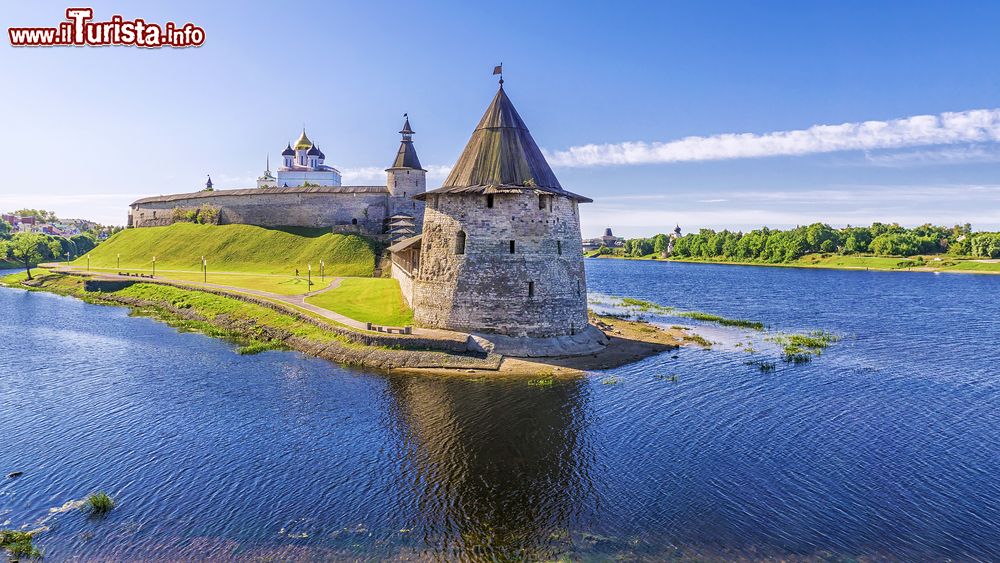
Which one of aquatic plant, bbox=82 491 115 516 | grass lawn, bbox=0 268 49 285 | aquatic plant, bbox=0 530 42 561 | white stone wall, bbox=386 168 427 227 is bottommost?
aquatic plant, bbox=0 530 42 561

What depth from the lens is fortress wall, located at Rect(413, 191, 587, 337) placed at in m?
29.9

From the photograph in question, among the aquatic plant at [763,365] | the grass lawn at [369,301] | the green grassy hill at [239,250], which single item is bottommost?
the aquatic plant at [763,365]

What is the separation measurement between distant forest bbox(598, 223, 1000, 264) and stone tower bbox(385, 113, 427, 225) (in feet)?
350

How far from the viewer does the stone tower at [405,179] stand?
67562mm

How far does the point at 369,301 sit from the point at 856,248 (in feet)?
441

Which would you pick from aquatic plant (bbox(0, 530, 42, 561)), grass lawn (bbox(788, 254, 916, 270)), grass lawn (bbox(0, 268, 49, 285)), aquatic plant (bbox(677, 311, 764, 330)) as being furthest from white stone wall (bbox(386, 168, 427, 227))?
grass lawn (bbox(788, 254, 916, 270))

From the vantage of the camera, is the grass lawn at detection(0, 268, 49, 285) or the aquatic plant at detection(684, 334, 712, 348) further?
the grass lawn at detection(0, 268, 49, 285)

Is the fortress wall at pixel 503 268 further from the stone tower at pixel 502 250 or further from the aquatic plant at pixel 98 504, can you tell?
the aquatic plant at pixel 98 504

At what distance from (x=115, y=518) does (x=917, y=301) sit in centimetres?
7381

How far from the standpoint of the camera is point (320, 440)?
18.7m

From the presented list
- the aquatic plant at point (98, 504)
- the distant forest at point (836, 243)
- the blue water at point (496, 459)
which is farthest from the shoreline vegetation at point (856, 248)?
the aquatic plant at point (98, 504)

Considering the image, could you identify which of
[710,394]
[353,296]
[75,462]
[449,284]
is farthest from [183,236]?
[710,394]

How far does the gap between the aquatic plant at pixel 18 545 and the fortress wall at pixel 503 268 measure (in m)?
20.1

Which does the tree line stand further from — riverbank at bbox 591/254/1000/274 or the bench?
riverbank at bbox 591/254/1000/274
